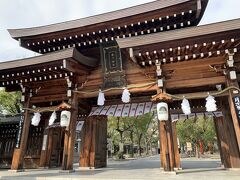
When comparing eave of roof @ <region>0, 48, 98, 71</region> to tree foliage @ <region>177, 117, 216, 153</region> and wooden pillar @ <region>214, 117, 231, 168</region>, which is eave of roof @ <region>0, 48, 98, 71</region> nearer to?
wooden pillar @ <region>214, 117, 231, 168</region>

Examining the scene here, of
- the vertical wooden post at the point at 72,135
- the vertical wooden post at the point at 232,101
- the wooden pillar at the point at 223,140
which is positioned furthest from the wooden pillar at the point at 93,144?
the vertical wooden post at the point at 232,101

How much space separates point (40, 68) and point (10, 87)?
341 centimetres

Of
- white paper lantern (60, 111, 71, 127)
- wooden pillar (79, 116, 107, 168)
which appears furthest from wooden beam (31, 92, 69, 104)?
wooden pillar (79, 116, 107, 168)

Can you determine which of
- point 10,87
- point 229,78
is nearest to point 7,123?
point 10,87

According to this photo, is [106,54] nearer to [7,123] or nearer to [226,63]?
[226,63]

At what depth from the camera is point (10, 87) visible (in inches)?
475

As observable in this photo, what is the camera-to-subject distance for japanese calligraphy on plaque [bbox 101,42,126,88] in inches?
389

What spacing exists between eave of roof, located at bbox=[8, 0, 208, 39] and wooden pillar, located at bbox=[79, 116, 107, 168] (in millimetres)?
4832

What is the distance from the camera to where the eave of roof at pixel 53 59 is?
912 cm

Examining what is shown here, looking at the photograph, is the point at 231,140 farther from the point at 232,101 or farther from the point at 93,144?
the point at 93,144

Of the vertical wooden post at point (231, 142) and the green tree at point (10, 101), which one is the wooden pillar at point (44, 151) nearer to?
the vertical wooden post at point (231, 142)

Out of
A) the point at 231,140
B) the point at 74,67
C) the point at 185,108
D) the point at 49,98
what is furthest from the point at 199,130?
the point at 74,67

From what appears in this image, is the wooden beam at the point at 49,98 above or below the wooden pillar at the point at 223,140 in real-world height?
above

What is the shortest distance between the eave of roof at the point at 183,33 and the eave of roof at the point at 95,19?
1.69m
